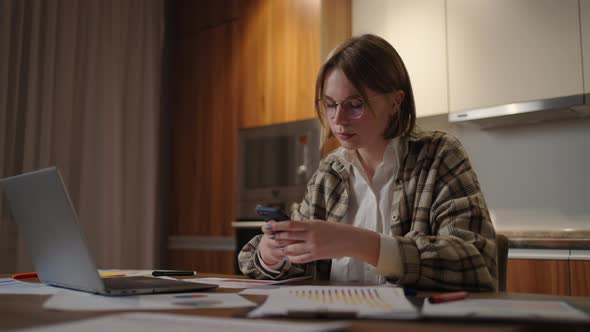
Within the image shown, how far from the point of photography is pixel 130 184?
345 centimetres

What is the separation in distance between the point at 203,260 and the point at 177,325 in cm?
286


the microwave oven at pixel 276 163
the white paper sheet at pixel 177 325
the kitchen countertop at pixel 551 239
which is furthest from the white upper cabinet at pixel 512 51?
the white paper sheet at pixel 177 325

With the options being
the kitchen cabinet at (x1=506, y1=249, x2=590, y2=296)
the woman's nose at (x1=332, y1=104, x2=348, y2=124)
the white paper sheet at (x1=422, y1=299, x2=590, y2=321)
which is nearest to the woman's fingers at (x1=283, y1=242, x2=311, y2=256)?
the white paper sheet at (x1=422, y1=299, x2=590, y2=321)

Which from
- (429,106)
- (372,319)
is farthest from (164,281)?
(429,106)

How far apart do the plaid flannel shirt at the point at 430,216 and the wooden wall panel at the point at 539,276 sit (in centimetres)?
104

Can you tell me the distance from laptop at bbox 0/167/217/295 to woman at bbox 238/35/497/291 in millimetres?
268

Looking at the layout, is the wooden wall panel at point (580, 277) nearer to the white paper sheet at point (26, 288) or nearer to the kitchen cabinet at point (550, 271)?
the kitchen cabinet at point (550, 271)

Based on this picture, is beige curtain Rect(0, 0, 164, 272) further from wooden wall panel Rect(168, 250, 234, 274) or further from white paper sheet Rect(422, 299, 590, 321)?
white paper sheet Rect(422, 299, 590, 321)

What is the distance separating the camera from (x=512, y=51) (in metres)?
2.41

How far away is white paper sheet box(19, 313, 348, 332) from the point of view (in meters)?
0.55

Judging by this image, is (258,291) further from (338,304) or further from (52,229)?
(52,229)

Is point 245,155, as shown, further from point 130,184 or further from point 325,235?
point 325,235

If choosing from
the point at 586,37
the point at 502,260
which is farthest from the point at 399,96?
the point at 586,37

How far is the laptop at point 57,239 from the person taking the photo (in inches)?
34.7
